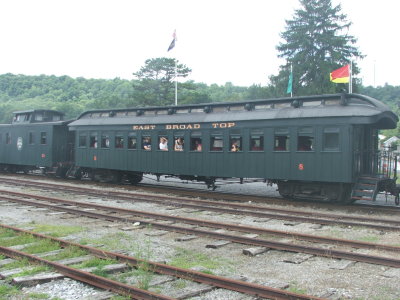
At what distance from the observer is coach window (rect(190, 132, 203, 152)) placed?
16.8 metres

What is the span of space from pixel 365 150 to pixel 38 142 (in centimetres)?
1815

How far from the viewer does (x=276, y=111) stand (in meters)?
14.9

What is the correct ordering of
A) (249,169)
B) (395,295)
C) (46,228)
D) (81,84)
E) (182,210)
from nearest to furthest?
(395,295), (46,228), (182,210), (249,169), (81,84)

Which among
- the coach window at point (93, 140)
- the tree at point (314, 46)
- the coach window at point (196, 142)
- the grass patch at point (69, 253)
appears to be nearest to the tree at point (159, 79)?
the tree at point (314, 46)

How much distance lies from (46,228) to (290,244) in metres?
5.55

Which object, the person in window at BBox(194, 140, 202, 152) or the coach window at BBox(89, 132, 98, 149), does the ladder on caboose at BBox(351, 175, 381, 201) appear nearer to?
the person in window at BBox(194, 140, 202, 152)

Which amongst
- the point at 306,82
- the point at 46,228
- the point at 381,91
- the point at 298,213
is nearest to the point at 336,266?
the point at 298,213

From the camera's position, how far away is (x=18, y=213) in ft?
39.2

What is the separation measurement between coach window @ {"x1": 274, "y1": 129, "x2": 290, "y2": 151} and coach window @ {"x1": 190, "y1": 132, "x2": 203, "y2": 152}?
3366 mm

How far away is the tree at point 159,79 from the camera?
158ft

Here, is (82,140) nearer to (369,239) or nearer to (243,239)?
(243,239)

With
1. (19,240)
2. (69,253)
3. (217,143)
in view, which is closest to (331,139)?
(217,143)

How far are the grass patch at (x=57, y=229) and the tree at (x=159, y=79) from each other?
126ft

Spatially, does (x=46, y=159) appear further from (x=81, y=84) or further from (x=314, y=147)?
(x=81, y=84)
